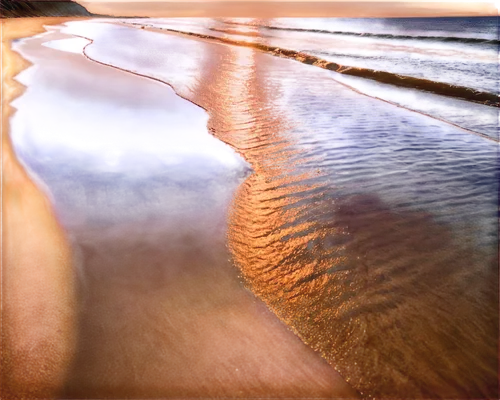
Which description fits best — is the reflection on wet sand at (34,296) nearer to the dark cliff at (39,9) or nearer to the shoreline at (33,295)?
the shoreline at (33,295)

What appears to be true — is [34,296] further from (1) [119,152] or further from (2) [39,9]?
(2) [39,9]

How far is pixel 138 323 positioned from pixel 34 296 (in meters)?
0.99

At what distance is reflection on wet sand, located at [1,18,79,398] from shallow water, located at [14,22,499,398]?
745 millimetres

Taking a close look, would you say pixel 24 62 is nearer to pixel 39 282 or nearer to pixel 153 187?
pixel 153 187

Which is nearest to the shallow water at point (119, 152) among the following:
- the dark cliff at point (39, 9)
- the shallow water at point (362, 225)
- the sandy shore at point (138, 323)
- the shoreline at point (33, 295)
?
the shallow water at point (362, 225)

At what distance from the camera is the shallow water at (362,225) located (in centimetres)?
262

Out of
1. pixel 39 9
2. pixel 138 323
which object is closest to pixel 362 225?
pixel 138 323

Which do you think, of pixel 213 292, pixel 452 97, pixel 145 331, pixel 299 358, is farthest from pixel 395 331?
pixel 452 97

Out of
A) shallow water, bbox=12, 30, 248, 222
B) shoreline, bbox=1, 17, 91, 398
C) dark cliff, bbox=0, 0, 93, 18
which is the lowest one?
dark cliff, bbox=0, 0, 93, 18

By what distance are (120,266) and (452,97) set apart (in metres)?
12.0

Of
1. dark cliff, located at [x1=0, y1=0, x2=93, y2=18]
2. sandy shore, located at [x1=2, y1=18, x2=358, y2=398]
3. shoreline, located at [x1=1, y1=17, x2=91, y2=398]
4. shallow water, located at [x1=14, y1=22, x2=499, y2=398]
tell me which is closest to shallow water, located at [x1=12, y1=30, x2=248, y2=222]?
shallow water, located at [x1=14, y1=22, x2=499, y2=398]

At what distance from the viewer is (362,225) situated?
13.4 ft

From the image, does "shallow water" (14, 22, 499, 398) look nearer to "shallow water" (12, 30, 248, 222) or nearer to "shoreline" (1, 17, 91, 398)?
"shallow water" (12, 30, 248, 222)

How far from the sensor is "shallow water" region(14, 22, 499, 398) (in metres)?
2.62
